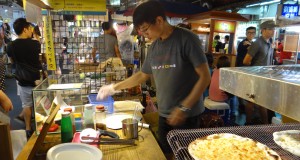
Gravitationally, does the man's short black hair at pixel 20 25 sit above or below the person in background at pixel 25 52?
above

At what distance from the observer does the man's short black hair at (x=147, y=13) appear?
5.94 ft

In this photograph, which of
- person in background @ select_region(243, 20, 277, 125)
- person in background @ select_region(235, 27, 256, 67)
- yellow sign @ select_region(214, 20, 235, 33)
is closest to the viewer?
person in background @ select_region(243, 20, 277, 125)

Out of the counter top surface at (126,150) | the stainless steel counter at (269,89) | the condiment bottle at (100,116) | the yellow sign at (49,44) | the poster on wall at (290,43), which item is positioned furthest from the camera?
the poster on wall at (290,43)

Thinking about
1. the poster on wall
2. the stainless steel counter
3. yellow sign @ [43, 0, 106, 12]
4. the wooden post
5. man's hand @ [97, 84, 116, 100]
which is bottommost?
man's hand @ [97, 84, 116, 100]

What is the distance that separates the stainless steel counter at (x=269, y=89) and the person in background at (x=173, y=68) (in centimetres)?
88

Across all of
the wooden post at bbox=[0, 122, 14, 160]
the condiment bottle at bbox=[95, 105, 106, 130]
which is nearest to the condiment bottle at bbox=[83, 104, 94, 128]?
the condiment bottle at bbox=[95, 105, 106, 130]

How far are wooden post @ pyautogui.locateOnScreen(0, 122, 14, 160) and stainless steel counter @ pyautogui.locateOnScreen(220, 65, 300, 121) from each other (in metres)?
0.90

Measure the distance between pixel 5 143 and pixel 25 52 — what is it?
11.0ft

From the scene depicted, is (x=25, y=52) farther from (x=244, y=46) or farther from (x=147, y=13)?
(x=244, y=46)

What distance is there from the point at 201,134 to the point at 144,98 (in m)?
1.76

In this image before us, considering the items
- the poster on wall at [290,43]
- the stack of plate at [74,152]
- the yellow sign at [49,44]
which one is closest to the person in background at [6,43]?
the yellow sign at [49,44]

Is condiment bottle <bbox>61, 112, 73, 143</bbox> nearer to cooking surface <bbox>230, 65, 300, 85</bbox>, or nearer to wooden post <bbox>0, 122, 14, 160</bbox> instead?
wooden post <bbox>0, 122, 14, 160</bbox>

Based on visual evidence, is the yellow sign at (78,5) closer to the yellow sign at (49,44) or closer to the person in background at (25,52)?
the yellow sign at (49,44)

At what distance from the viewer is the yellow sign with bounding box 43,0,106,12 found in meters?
2.67
